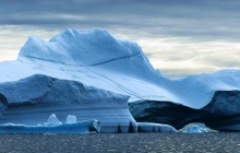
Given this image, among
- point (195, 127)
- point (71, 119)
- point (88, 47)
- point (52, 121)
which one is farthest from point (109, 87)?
point (52, 121)

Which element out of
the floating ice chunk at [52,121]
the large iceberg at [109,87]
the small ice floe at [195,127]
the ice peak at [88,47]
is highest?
the ice peak at [88,47]

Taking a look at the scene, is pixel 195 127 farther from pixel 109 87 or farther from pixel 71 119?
pixel 71 119

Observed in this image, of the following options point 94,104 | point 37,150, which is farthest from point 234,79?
point 37,150

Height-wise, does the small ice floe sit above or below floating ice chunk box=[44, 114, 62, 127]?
above

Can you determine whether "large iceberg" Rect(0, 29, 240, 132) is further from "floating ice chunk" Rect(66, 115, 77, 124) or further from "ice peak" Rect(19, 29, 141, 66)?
"floating ice chunk" Rect(66, 115, 77, 124)

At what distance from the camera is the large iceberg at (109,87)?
31.4m

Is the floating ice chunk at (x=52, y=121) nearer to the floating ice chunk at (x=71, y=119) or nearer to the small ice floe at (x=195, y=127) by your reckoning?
the floating ice chunk at (x=71, y=119)

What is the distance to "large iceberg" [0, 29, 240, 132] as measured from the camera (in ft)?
103

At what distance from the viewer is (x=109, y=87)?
35.0 metres

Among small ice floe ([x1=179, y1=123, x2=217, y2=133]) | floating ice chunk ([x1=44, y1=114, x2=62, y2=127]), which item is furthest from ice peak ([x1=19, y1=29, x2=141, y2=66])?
floating ice chunk ([x1=44, y1=114, x2=62, y2=127])

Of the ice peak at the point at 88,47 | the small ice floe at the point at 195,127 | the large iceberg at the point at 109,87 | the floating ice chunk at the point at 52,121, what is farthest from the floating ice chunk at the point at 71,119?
the small ice floe at the point at 195,127

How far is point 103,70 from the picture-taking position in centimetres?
3681

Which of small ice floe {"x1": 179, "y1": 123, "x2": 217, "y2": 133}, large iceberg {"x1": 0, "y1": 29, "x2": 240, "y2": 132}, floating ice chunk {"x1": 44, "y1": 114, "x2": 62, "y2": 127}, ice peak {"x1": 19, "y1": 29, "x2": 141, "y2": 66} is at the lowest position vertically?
floating ice chunk {"x1": 44, "y1": 114, "x2": 62, "y2": 127}

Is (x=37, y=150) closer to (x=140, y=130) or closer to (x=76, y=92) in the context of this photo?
(x=76, y=92)
